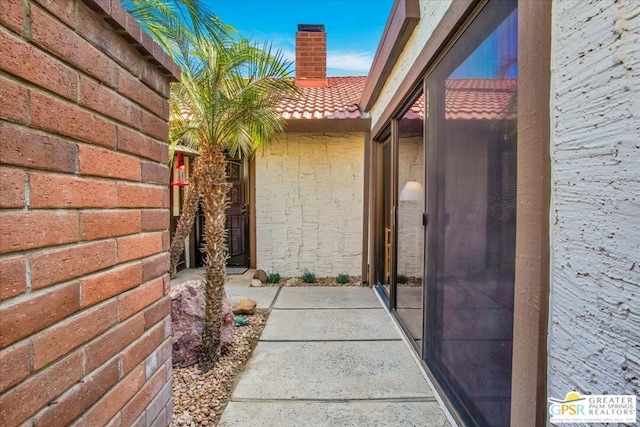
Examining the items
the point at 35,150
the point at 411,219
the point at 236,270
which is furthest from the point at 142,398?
the point at 236,270

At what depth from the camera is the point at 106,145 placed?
1.22 meters

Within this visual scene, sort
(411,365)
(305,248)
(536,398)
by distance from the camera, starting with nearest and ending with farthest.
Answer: (536,398) < (411,365) < (305,248)

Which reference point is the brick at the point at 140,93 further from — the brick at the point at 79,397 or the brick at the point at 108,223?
the brick at the point at 79,397

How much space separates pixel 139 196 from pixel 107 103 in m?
0.40

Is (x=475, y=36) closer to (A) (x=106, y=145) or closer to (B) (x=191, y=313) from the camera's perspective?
(A) (x=106, y=145)

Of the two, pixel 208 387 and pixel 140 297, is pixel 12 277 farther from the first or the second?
pixel 208 387

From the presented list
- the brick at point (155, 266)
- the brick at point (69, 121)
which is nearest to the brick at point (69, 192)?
the brick at point (69, 121)

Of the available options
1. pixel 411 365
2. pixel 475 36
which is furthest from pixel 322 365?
pixel 475 36

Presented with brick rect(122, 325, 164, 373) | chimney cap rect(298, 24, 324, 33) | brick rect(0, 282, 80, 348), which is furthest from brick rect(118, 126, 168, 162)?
chimney cap rect(298, 24, 324, 33)

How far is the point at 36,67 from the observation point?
3.01ft

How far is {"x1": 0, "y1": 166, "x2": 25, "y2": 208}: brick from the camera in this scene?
2.72ft

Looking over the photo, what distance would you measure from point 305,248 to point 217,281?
318cm

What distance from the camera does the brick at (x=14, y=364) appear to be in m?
0.81

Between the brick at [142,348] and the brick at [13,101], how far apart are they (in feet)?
3.07
